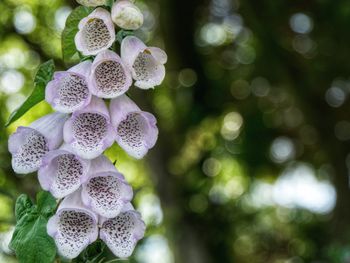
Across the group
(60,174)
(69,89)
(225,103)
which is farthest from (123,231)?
(225,103)

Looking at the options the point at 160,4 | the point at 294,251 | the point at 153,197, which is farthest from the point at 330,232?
the point at 160,4

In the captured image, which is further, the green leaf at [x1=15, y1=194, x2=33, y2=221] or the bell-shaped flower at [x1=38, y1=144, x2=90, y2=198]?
the green leaf at [x1=15, y1=194, x2=33, y2=221]

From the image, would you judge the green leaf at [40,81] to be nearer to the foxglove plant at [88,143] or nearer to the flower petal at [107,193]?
the foxglove plant at [88,143]

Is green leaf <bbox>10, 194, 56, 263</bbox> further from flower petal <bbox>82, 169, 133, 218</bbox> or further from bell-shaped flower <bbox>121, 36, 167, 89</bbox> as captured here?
bell-shaped flower <bbox>121, 36, 167, 89</bbox>

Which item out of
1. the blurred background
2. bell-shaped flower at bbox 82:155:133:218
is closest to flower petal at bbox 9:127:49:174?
bell-shaped flower at bbox 82:155:133:218

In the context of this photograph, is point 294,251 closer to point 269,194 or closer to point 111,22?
point 269,194

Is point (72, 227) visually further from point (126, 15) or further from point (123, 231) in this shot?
point (126, 15)
